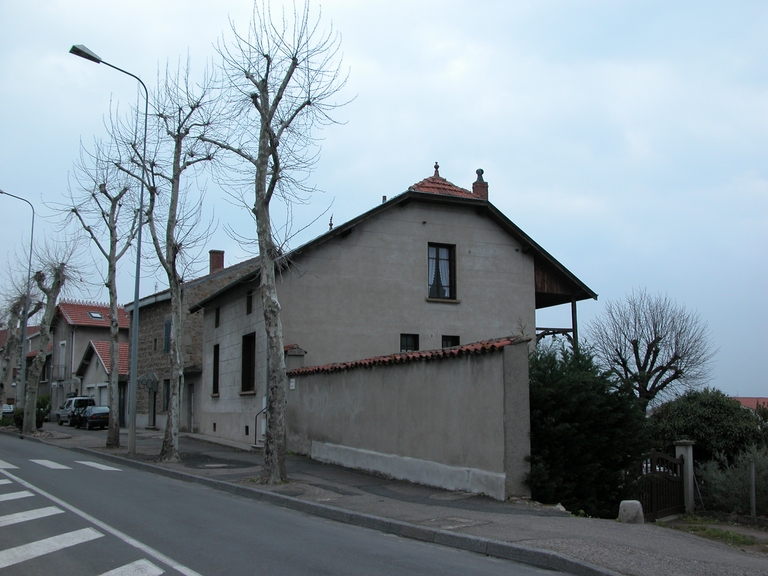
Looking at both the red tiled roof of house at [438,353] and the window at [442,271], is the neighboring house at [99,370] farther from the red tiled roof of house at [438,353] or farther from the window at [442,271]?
the red tiled roof of house at [438,353]

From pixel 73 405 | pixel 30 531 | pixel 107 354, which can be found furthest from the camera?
pixel 107 354

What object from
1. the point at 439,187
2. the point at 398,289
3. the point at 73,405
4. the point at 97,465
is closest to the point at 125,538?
the point at 97,465

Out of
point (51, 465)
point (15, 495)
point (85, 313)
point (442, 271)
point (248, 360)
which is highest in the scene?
point (85, 313)

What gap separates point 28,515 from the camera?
970 cm

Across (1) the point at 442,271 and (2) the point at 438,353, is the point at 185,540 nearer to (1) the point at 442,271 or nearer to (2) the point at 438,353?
(2) the point at 438,353

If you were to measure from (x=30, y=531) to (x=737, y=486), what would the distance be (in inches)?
531

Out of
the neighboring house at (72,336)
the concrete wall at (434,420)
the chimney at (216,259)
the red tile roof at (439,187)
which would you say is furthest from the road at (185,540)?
the neighboring house at (72,336)

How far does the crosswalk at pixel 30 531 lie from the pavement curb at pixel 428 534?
125 inches

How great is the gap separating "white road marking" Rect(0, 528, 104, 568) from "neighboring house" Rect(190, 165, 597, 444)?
12.0m

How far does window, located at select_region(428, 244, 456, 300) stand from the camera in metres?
23.8

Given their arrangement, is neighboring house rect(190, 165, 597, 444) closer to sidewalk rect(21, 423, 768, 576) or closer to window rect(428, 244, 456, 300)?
window rect(428, 244, 456, 300)

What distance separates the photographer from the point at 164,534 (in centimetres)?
848

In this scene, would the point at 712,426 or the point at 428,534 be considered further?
the point at 712,426

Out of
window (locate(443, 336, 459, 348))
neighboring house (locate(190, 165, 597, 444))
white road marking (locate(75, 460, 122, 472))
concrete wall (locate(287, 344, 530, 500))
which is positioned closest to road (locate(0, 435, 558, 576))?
concrete wall (locate(287, 344, 530, 500))
